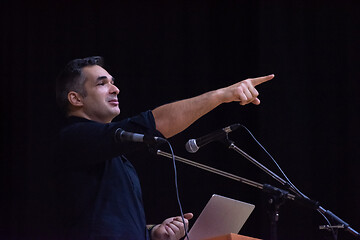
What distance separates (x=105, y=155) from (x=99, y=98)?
2.06 ft

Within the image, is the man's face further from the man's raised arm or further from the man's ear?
the man's raised arm

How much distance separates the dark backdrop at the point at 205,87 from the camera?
3.64m

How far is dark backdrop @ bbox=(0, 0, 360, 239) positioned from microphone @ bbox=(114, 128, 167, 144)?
7.16 ft

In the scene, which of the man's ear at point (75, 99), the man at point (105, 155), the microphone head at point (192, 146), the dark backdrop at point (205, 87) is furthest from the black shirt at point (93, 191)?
the dark backdrop at point (205, 87)

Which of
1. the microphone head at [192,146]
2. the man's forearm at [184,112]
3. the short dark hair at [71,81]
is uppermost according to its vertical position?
the short dark hair at [71,81]

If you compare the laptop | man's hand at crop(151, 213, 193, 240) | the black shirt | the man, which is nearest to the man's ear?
the man

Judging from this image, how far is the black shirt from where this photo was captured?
1.85 m

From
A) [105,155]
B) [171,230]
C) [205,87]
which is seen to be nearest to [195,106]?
[105,155]

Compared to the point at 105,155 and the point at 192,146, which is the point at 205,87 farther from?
the point at 105,155

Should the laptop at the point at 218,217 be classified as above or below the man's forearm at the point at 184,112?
below

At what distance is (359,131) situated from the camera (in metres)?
3.62

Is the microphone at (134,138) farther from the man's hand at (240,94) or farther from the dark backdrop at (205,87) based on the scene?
the dark backdrop at (205,87)

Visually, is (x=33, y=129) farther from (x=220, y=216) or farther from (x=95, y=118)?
(x=220, y=216)

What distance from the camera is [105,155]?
175 centimetres
